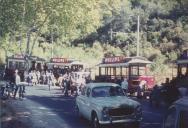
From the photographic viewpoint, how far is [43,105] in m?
27.0

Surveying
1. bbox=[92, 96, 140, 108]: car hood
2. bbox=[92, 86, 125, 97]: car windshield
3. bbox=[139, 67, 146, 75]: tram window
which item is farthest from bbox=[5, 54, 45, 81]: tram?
bbox=[92, 96, 140, 108]: car hood

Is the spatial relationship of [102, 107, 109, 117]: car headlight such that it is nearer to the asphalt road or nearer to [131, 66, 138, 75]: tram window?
the asphalt road

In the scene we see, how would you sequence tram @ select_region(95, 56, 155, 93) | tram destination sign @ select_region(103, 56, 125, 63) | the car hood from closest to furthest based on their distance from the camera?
the car hood → tram @ select_region(95, 56, 155, 93) → tram destination sign @ select_region(103, 56, 125, 63)

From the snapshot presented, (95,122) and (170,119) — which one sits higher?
(170,119)

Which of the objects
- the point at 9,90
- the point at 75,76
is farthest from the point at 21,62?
the point at 9,90

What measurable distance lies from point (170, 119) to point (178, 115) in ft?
1.33

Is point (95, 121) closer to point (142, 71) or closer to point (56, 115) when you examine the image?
point (56, 115)

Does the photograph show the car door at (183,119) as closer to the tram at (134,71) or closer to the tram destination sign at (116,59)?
the tram at (134,71)

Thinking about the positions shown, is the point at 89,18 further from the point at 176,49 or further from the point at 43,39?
the point at 43,39

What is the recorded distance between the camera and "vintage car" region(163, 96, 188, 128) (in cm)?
803

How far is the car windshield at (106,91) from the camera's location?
1845cm

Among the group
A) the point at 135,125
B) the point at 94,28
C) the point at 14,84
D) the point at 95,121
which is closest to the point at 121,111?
the point at 135,125

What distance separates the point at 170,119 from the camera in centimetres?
862

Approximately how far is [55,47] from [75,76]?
46.8 m
